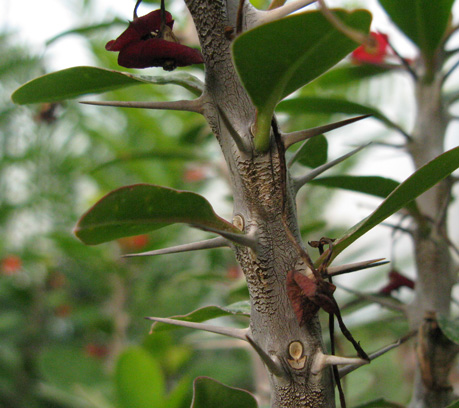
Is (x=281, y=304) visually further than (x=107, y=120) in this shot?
No

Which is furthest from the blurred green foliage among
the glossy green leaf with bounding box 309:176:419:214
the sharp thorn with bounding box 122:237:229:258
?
the sharp thorn with bounding box 122:237:229:258

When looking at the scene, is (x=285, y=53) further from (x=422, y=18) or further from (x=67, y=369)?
(x=67, y=369)

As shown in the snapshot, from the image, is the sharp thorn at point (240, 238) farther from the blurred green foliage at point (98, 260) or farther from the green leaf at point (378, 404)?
the blurred green foliage at point (98, 260)

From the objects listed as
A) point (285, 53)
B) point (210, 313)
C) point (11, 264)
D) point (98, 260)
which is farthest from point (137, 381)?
point (11, 264)

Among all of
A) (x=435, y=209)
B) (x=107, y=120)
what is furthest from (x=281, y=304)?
A: (x=107, y=120)

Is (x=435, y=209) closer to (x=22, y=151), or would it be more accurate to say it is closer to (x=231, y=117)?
(x=231, y=117)
